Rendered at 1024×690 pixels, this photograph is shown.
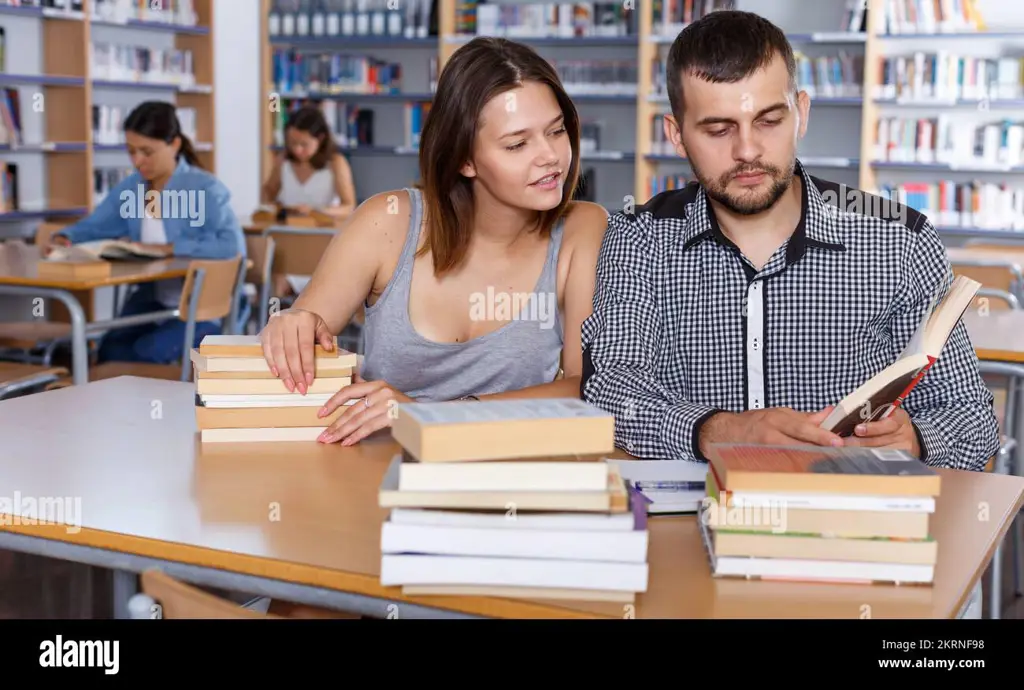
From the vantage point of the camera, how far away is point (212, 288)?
3.79 m

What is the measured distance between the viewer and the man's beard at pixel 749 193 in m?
1.67

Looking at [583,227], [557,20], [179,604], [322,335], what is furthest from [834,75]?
[179,604]

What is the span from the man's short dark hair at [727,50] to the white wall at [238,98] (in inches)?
229

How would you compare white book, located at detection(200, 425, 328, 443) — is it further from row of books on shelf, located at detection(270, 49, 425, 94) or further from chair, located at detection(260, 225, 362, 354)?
row of books on shelf, located at detection(270, 49, 425, 94)

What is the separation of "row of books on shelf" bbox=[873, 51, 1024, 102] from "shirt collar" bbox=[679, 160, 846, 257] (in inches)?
184

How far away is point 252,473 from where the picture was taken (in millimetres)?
1482

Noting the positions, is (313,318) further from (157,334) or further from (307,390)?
(157,334)

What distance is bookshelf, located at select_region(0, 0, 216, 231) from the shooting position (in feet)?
19.0

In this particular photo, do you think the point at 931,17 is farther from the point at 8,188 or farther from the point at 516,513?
the point at 516,513

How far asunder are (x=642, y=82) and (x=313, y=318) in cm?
513

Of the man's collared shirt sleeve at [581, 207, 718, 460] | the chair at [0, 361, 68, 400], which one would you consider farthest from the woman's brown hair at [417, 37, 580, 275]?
the chair at [0, 361, 68, 400]

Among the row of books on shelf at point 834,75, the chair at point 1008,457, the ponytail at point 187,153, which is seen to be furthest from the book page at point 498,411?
the row of books on shelf at point 834,75

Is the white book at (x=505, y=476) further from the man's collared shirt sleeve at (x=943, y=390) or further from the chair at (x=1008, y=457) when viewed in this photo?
the chair at (x=1008, y=457)

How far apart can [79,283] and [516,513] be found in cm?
291
